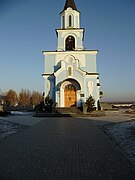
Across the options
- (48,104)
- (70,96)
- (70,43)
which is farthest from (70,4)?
A: (48,104)

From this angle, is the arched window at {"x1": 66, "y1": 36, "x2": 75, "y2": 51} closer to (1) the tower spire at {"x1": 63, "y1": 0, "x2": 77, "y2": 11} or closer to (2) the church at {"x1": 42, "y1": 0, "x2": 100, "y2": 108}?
(2) the church at {"x1": 42, "y1": 0, "x2": 100, "y2": 108}

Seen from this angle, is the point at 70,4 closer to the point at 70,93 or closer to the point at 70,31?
the point at 70,31

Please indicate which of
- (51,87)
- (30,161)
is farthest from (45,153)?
(51,87)

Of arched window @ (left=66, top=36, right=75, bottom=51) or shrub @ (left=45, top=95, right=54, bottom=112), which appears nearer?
shrub @ (left=45, top=95, right=54, bottom=112)

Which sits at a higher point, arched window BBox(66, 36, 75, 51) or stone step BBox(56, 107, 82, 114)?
arched window BBox(66, 36, 75, 51)

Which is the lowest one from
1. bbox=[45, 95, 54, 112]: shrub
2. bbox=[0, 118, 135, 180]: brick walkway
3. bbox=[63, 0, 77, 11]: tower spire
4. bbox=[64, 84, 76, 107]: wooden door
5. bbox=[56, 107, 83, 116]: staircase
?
bbox=[0, 118, 135, 180]: brick walkway

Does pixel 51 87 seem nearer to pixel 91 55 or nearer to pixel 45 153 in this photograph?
pixel 91 55

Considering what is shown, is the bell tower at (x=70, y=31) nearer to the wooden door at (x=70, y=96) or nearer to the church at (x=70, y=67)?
the church at (x=70, y=67)

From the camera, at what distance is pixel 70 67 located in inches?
1064

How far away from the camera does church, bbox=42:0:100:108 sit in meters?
26.7

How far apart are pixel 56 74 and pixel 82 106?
5.26m

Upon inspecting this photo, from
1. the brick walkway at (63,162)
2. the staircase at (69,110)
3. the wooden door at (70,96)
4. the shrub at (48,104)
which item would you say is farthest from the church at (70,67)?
the brick walkway at (63,162)

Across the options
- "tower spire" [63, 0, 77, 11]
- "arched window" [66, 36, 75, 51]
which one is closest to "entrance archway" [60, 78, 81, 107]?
"arched window" [66, 36, 75, 51]

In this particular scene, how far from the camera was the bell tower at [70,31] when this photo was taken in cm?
2988
